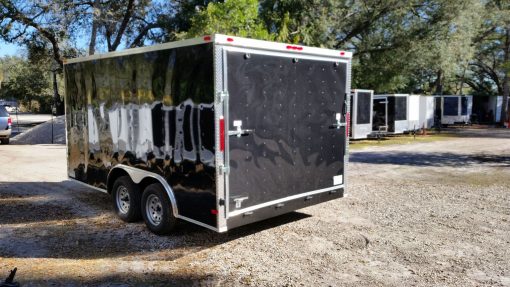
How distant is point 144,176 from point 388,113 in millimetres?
19254

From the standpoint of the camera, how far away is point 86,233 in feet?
21.7

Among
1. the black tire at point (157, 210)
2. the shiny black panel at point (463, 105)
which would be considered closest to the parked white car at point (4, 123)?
the black tire at point (157, 210)

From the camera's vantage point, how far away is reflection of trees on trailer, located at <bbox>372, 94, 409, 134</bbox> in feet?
76.5

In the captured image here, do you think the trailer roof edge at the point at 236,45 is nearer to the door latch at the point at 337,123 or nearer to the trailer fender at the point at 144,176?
the door latch at the point at 337,123

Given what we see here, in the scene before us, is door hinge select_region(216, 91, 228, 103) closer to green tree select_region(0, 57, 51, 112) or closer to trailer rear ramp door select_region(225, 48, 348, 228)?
trailer rear ramp door select_region(225, 48, 348, 228)

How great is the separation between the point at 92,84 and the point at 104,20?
18.7 metres

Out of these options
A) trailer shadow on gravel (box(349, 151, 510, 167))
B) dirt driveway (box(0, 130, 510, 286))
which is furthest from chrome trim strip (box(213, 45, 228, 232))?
trailer shadow on gravel (box(349, 151, 510, 167))

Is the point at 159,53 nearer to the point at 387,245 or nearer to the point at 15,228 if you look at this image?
the point at 15,228

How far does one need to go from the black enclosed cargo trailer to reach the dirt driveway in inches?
18.3

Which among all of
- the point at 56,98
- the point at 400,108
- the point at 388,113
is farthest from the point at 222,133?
the point at 56,98

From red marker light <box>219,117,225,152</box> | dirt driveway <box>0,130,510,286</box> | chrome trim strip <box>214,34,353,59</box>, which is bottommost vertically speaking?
dirt driveway <box>0,130,510,286</box>

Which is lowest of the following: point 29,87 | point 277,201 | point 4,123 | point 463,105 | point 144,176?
point 277,201

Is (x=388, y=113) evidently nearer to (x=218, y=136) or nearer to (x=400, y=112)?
(x=400, y=112)

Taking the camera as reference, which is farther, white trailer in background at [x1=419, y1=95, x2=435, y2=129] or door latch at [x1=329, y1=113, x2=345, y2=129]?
white trailer in background at [x1=419, y1=95, x2=435, y2=129]
